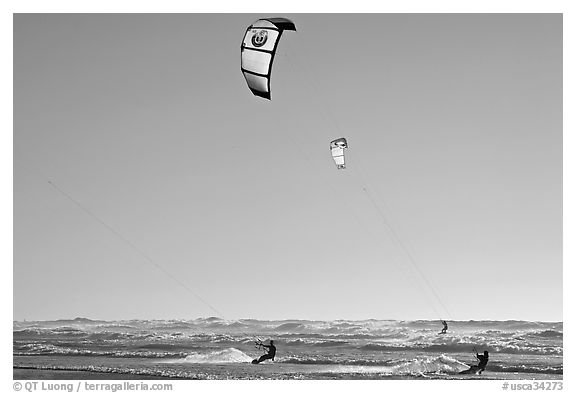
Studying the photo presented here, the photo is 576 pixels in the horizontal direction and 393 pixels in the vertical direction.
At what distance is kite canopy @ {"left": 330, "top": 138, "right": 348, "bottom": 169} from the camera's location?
12.0 metres

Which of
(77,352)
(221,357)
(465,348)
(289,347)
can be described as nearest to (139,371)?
(221,357)

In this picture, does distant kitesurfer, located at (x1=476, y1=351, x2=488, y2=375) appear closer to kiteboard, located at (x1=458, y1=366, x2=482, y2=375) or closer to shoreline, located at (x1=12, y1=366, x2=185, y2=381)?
kiteboard, located at (x1=458, y1=366, x2=482, y2=375)

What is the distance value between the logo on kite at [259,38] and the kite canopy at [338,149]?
2.15 metres

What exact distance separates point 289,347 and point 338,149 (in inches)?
126

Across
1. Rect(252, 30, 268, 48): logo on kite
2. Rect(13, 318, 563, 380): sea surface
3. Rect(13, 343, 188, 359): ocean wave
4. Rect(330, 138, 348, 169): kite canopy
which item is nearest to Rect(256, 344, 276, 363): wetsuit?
Rect(13, 318, 563, 380): sea surface

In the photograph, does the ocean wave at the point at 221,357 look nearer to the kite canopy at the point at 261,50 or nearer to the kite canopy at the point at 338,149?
the kite canopy at the point at 338,149

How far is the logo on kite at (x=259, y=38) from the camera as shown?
416 inches

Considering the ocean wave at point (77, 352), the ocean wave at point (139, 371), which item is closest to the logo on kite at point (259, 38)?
the ocean wave at point (139, 371)

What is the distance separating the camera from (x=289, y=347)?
12.8 meters

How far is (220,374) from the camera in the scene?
11.2m
